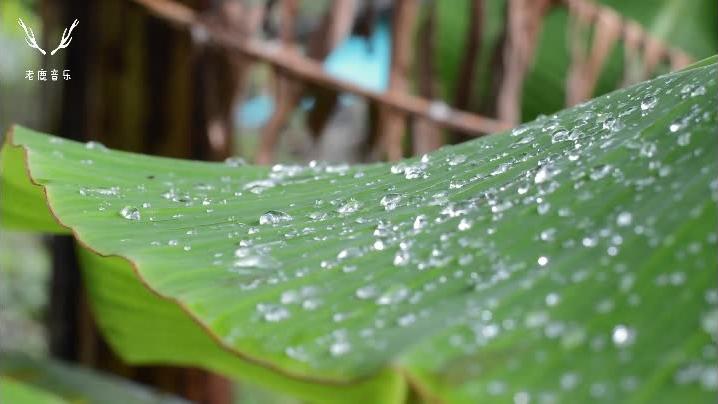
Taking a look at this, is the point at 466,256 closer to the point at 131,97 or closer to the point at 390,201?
the point at 390,201

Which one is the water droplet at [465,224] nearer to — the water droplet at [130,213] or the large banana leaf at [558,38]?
the water droplet at [130,213]

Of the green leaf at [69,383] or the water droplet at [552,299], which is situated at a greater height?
the green leaf at [69,383]

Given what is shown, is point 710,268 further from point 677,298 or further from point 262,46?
point 262,46

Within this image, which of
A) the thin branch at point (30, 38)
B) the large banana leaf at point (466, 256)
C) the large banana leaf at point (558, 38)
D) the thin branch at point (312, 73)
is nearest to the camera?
the large banana leaf at point (466, 256)

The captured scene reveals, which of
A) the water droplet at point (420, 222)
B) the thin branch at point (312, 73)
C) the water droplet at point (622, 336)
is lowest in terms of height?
the water droplet at point (622, 336)

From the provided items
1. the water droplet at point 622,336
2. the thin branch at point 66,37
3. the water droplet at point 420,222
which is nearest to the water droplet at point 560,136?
the water droplet at point 420,222

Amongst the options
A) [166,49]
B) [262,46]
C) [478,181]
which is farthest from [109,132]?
[478,181]
